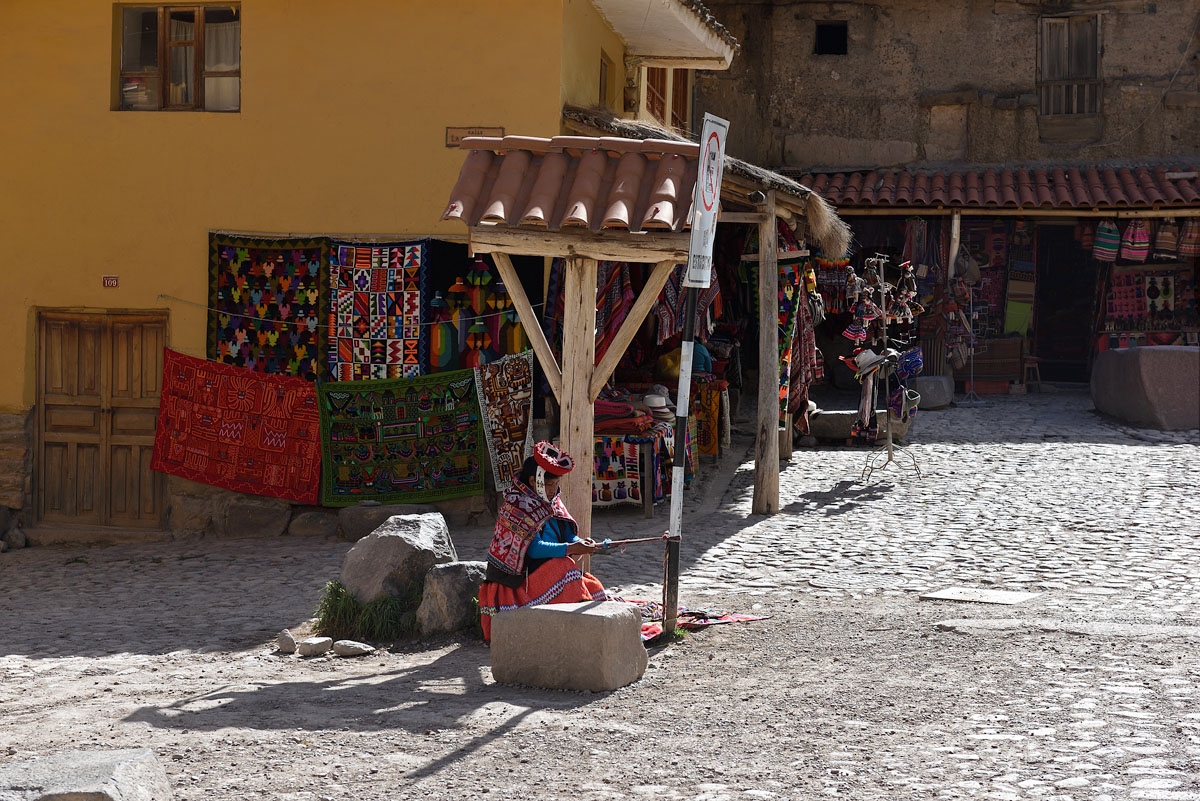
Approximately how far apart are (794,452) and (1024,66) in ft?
26.4

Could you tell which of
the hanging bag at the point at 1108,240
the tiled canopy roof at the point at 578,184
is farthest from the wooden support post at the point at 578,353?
the hanging bag at the point at 1108,240

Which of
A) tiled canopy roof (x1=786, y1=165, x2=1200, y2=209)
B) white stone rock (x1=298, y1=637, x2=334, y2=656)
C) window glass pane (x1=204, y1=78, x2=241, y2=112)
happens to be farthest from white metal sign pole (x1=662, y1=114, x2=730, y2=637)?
tiled canopy roof (x1=786, y1=165, x2=1200, y2=209)

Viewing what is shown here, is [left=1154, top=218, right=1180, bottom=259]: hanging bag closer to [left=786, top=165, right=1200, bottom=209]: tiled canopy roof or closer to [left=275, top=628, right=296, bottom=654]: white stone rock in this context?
[left=786, top=165, right=1200, bottom=209]: tiled canopy roof

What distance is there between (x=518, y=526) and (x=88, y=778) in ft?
10.0

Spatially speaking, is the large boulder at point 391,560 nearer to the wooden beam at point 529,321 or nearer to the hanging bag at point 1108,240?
the wooden beam at point 529,321

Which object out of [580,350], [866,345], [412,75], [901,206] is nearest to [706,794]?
[580,350]

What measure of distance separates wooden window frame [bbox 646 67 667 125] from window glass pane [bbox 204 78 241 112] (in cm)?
486

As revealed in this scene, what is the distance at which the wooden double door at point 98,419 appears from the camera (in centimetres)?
1162

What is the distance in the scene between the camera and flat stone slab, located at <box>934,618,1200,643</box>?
265 inches

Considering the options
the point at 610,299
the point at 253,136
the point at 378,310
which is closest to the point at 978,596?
the point at 610,299

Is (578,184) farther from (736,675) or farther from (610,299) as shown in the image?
(610,299)

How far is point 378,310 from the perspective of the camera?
10.9 meters

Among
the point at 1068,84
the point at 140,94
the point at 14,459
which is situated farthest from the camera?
the point at 1068,84

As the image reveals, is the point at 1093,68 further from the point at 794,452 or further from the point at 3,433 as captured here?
the point at 3,433
